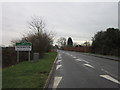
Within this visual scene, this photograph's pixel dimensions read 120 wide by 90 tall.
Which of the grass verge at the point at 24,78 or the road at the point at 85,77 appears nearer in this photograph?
the grass verge at the point at 24,78

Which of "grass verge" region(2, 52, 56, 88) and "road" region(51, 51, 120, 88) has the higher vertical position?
"grass verge" region(2, 52, 56, 88)

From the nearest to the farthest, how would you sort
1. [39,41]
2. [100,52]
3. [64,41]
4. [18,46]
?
[18,46], [39,41], [100,52], [64,41]

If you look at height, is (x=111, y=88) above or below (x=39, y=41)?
below

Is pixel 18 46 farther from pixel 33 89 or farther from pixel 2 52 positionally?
pixel 33 89

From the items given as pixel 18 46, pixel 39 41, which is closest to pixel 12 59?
pixel 18 46

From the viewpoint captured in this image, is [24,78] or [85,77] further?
[85,77]

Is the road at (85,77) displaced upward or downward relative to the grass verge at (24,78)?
downward

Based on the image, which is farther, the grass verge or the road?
the road

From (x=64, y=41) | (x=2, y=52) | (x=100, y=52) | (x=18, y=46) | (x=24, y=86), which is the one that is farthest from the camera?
(x=64, y=41)

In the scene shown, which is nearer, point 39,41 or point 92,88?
point 92,88

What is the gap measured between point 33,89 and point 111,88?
324 cm

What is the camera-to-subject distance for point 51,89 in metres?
8.01

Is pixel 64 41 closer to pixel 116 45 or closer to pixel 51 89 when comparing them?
pixel 116 45

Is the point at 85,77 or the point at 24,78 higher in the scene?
the point at 24,78
